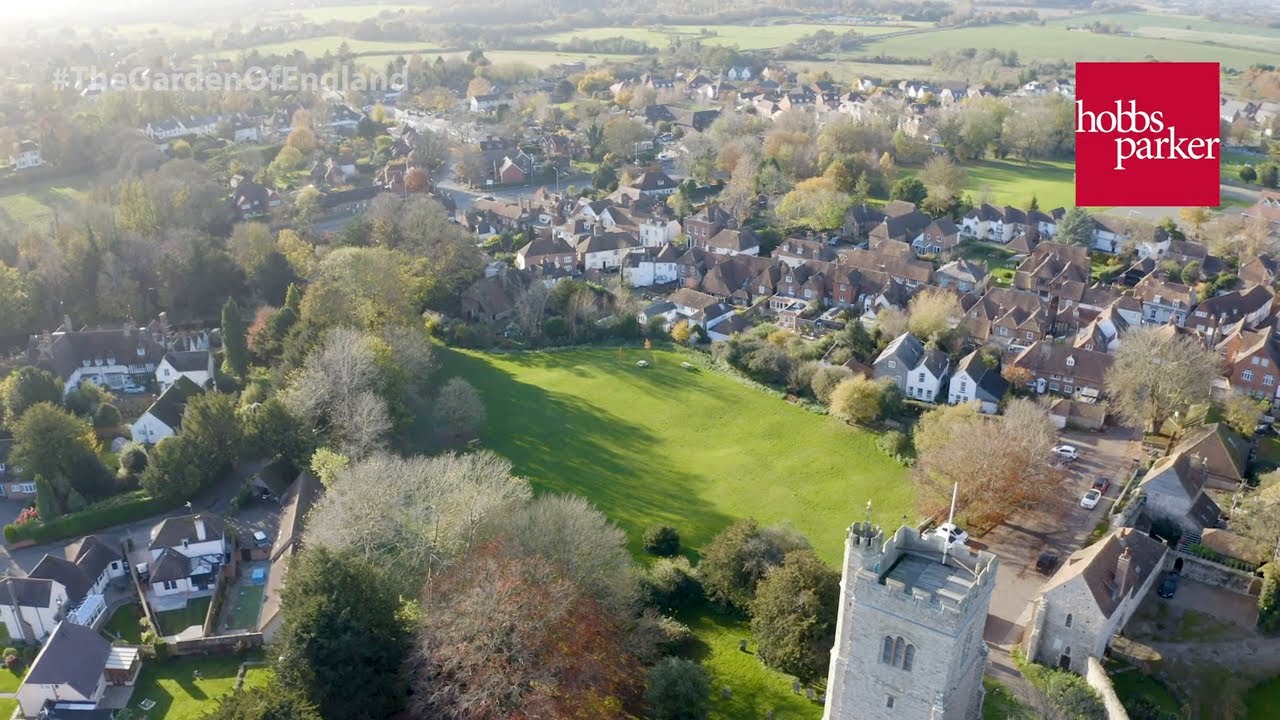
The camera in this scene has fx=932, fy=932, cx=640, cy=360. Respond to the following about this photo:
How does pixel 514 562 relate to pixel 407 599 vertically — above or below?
above

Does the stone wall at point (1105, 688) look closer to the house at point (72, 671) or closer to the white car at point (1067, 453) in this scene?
the white car at point (1067, 453)

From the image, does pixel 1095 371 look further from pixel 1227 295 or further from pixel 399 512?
pixel 399 512

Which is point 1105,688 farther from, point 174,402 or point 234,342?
point 234,342

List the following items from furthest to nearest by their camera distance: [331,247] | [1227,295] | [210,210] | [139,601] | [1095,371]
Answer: [210,210], [331,247], [1227,295], [1095,371], [139,601]

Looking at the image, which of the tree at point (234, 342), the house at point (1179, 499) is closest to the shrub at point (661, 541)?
the house at point (1179, 499)

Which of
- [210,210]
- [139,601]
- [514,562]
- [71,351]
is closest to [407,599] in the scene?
[514,562]

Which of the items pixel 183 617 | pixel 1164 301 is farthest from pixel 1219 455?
pixel 183 617

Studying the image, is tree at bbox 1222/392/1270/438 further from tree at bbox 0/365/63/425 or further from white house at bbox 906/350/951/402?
tree at bbox 0/365/63/425
